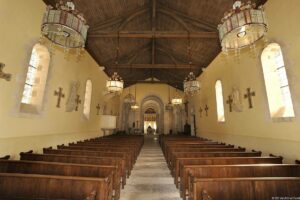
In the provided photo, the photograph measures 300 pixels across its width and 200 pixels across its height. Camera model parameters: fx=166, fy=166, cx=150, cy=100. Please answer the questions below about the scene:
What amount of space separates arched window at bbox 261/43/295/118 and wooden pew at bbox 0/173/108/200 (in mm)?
4967

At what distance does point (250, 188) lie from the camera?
208 cm

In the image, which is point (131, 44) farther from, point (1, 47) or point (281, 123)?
point (281, 123)

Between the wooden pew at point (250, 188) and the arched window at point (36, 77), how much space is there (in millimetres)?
5080

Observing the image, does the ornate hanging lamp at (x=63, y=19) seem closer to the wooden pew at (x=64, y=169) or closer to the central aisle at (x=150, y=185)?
the wooden pew at (x=64, y=169)

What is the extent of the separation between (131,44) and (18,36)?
20.8 ft

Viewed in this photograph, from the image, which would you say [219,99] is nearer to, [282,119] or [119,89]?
[282,119]

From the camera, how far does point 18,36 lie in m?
4.04

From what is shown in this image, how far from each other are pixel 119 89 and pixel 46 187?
15.5ft

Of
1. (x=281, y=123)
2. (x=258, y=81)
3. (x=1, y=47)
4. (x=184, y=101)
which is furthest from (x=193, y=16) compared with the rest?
(x=184, y=101)

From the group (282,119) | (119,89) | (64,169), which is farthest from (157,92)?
(64,169)

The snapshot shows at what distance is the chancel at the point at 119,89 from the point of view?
2.19 m

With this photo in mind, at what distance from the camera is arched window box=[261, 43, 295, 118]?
180 inches

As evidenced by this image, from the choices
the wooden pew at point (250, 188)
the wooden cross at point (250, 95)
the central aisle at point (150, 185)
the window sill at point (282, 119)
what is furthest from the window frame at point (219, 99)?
the wooden pew at point (250, 188)

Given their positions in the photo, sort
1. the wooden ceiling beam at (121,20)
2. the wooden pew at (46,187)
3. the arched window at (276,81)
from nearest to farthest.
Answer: the wooden pew at (46,187) < the arched window at (276,81) < the wooden ceiling beam at (121,20)
